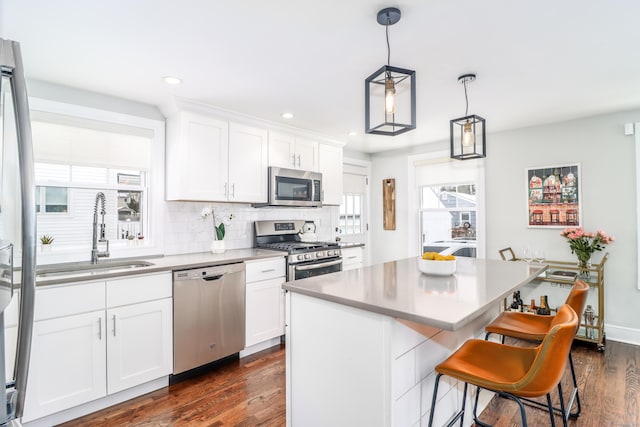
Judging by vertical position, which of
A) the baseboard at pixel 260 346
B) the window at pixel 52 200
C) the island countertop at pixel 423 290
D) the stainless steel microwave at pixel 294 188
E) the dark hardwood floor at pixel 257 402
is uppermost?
the stainless steel microwave at pixel 294 188

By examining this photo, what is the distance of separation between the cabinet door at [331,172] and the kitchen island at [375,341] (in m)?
2.33

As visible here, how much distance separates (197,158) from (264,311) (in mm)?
1534

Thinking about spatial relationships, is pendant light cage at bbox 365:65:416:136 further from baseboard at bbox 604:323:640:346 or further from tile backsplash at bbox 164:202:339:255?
baseboard at bbox 604:323:640:346

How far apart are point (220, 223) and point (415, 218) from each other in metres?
2.81

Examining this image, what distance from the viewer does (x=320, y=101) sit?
9.91 feet

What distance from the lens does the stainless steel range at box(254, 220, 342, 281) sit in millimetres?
3410

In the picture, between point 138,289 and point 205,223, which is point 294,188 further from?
point 138,289

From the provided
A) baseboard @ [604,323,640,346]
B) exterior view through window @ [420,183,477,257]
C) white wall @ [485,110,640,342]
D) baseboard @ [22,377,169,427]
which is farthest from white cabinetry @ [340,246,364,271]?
baseboard @ [604,323,640,346]

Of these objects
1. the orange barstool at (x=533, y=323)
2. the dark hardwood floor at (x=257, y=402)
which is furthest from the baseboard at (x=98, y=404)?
the orange barstool at (x=533, y=323)

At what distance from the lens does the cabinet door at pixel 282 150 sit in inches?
143

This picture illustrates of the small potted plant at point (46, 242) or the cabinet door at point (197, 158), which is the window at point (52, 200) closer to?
the small potted plant at point (46, 242)

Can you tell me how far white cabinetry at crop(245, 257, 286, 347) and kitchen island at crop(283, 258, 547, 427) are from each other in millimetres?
1288

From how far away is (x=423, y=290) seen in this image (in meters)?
1.66

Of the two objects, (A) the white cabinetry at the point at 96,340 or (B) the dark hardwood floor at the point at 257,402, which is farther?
(B) the dark hardwood floor at the point at 257,402
